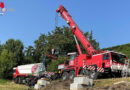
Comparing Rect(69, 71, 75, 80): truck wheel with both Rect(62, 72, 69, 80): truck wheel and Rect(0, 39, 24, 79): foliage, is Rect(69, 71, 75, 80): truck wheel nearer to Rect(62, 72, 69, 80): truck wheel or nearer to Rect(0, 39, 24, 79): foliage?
Rect(62, 72, 69, 80): truck wheel

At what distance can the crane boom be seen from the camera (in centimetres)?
2034

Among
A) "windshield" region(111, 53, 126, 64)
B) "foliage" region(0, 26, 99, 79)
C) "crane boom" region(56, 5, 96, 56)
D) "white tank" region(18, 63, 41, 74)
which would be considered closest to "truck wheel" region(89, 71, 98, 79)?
"windshield" region(111, 53, 126, 64)

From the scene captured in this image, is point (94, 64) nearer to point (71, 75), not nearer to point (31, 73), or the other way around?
point (71, 75)

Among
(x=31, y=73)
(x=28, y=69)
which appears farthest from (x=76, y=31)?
(x=28, y=69)

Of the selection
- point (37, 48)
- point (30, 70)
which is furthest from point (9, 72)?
point (30, 70)

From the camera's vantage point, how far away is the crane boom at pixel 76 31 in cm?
2034

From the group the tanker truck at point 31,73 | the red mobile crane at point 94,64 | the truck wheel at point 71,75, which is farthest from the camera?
the tanker truck at point 31,73

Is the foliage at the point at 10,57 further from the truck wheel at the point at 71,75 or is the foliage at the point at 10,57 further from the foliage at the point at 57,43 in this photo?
the truck wheel at the point at 71,75

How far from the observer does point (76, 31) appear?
22734 millimetres

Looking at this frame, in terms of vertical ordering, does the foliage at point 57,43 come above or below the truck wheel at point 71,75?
above

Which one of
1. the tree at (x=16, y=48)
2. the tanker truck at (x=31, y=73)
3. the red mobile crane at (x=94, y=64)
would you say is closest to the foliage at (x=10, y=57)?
the tree at (x=16, y=48)

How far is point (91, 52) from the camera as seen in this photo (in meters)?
19.8

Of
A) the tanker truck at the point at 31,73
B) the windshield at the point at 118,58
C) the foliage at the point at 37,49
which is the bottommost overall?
the tanker truck at the point at 31,73

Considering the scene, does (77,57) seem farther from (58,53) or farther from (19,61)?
(19,61)
